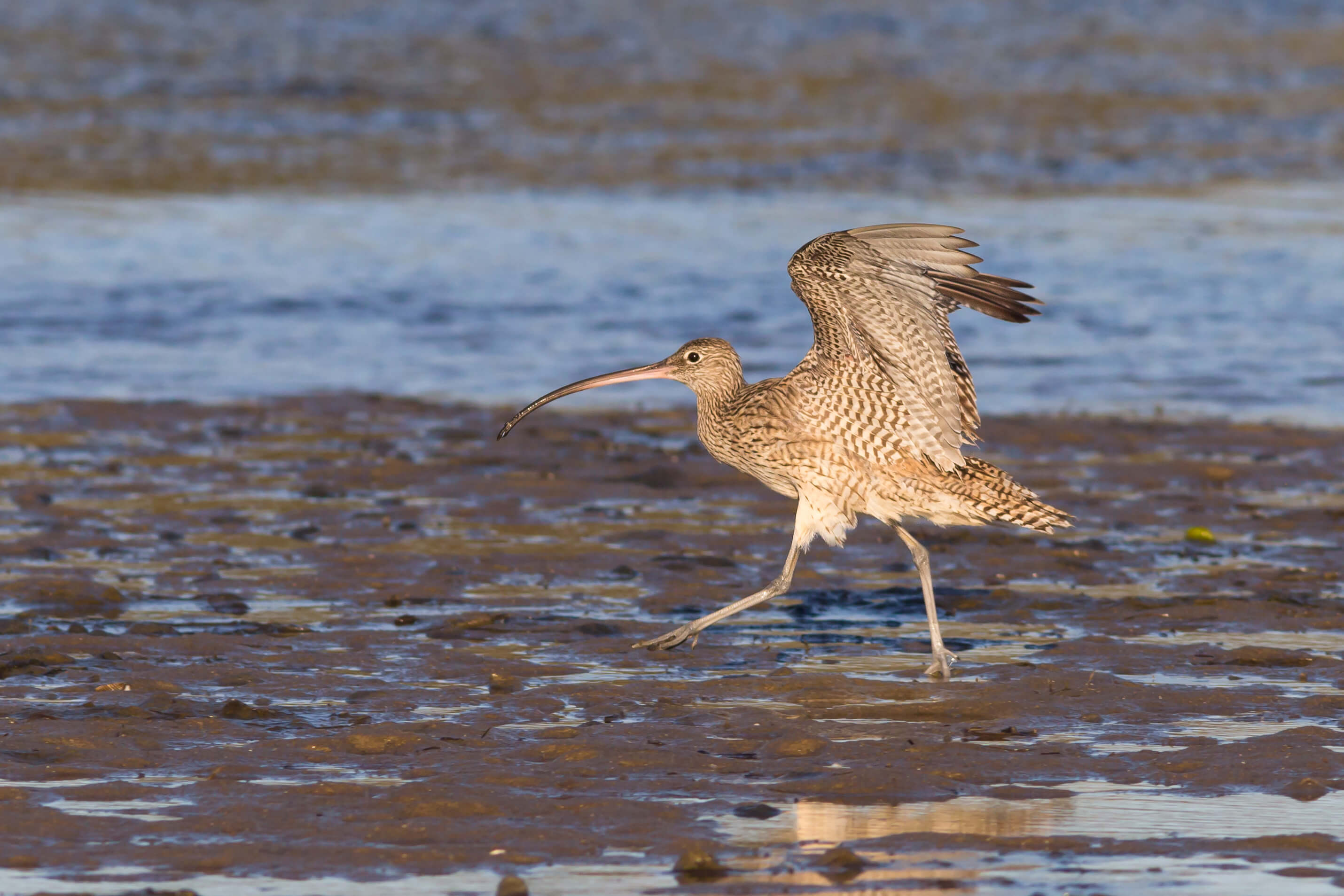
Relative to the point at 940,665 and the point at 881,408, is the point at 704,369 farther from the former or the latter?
the point at 940,665

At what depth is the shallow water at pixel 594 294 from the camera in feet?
43.1

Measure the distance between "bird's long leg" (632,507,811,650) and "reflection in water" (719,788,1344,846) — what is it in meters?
1.94

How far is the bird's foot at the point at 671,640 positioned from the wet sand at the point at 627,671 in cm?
10

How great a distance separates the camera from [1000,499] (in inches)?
295

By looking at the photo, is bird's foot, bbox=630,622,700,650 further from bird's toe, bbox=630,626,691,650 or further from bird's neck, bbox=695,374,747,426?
bird's neck, bbox=695,374,747,426

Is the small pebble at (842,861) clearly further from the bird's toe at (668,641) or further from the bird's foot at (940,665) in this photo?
the bird's toe at (668,641)

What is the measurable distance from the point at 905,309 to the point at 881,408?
16.6 inches

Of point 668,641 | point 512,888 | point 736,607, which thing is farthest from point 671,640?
point 512,888

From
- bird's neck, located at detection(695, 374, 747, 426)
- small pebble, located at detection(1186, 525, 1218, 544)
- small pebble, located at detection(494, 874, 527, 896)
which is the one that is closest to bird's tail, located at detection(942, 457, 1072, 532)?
bird's neck, located at detection(695, 374, 747, 426)

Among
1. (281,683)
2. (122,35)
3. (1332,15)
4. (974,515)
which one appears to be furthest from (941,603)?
(1332,15)

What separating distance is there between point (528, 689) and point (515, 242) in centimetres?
1172

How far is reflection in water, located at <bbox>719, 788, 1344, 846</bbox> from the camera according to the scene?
523 centimetres

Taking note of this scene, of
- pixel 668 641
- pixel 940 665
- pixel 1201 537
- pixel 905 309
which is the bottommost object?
pixel 940 665

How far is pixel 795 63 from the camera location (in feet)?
100
